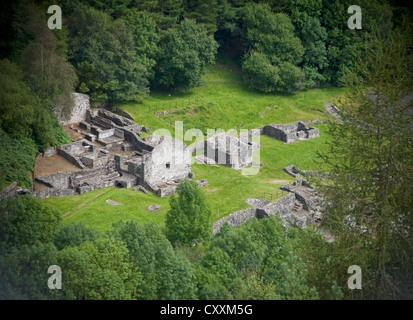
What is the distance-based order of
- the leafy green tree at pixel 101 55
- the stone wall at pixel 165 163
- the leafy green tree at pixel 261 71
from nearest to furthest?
the stone wall at pixel 165 163 → the leafy green tree at pixel 101 55 → the leafy green tree at pixel 261 71

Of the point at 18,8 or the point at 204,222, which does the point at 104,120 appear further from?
the point at 204,222

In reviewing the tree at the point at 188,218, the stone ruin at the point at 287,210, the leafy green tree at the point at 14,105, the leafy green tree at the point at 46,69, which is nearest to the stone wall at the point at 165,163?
the stone ruin at the point at 287,210

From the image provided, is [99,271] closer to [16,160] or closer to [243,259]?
[243,259]

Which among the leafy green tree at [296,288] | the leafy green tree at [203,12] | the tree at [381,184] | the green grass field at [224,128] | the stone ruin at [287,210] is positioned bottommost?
the stone ruin at [287,210]

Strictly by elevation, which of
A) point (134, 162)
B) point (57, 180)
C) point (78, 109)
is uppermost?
point (78, 109)

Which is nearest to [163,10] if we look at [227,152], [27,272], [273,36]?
[273,36]

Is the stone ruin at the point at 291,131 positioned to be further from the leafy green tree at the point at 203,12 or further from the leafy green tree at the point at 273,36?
the leafy green tree at the point at 203,12
